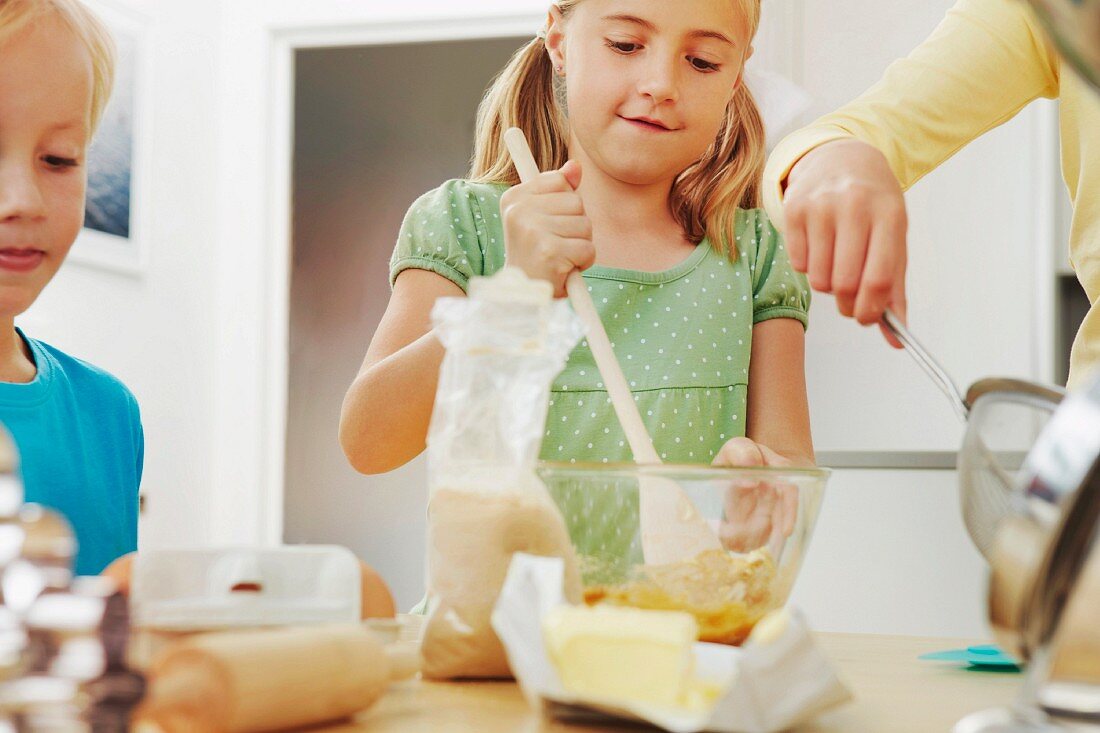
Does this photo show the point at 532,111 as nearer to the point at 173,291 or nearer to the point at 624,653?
the point at 624,653

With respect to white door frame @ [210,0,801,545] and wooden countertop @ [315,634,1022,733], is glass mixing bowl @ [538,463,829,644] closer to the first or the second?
wooden countertop @ [315,634,1022,733]

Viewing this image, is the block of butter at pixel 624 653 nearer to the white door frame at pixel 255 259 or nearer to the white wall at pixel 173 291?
the white wall at pixel 173 291

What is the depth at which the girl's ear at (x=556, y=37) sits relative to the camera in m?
1.12

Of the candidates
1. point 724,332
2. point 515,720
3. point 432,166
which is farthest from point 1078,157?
point 432,166

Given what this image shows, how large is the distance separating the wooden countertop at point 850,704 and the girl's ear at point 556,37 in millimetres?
711

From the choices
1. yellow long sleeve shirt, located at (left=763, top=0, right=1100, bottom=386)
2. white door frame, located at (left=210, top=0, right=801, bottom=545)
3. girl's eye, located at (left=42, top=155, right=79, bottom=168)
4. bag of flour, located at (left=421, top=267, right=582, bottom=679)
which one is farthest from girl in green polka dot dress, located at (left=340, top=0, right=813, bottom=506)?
white door frame, located at (left=210, top=0, right=801, bottom=545)

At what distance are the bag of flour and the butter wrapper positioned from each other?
65 millimetres

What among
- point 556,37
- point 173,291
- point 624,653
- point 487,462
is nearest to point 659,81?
point 556,37

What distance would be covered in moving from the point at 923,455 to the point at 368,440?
0.86 meters

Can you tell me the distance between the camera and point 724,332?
1158 mm

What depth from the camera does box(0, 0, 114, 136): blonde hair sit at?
34.1 inches

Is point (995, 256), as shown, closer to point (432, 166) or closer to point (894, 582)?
point (894, 582)

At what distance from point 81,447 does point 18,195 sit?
0.83ft

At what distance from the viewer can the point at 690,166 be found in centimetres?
122
